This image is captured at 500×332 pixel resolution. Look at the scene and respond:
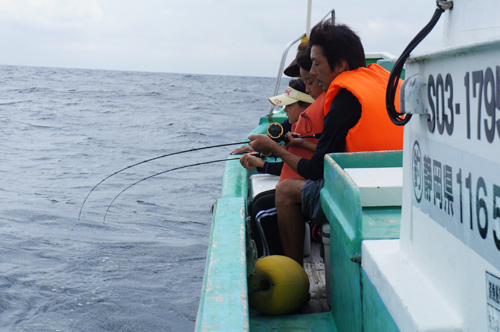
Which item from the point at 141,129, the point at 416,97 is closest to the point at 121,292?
the point at 416,97

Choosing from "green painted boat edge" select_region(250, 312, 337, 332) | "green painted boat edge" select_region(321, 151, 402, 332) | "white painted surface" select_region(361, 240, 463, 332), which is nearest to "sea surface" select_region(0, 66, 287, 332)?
"green painted boat edge" select_region(250, 312, 337, 332)

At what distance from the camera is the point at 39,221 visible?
6.39 m

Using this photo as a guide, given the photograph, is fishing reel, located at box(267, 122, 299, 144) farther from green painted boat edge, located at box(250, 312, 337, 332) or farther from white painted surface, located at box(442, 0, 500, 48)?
white painted surface, located at box(442, 0, 500, 48)

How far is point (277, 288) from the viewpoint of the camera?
211cm

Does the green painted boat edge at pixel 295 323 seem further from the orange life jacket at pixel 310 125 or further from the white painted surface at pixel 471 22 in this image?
the white painted surface at pixel 471 22

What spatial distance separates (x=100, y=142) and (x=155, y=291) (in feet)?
33.8

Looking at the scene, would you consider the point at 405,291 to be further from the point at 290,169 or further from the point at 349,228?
the point at 290,169

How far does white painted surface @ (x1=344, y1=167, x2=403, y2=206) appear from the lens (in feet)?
4.92

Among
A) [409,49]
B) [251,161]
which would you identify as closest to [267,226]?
[251,161]

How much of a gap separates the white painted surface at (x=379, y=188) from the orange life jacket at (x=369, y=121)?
492 mm

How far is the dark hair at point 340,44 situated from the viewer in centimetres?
231

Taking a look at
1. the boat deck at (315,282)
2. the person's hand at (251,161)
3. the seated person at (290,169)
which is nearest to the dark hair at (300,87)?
the seated person at (290,169)

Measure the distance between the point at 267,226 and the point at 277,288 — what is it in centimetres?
52

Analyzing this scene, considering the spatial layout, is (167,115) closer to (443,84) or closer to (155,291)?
(155,291)
